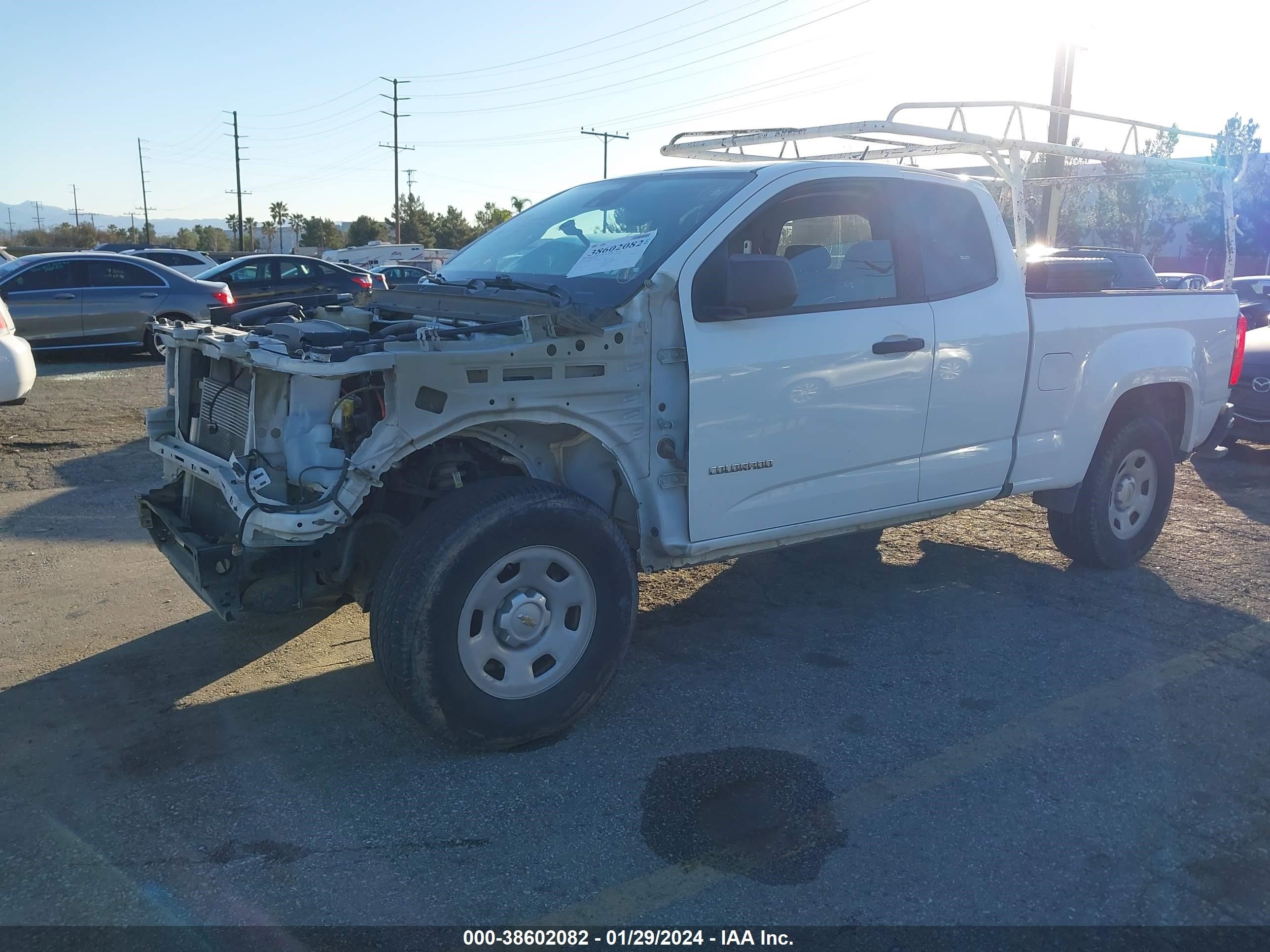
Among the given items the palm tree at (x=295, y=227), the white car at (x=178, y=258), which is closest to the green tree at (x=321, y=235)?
the palm tree at (x=295, y=227)

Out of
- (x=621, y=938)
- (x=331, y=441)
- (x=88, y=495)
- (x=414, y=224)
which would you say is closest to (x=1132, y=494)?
(x=621, y=938)

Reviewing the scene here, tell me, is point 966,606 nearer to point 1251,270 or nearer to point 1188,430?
point 1188,430

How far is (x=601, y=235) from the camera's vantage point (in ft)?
14.2

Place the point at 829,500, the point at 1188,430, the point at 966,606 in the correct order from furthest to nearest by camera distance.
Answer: the point at 1188,430 < the point at 966,606 < the point at 829,500

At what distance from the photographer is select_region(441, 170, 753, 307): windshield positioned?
397 cm

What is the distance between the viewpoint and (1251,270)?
38500 mm

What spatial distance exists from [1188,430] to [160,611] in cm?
587

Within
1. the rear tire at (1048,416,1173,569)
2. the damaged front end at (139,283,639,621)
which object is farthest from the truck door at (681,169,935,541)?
the rear tire at (1048,416,1173,569)

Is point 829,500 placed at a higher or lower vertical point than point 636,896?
higher

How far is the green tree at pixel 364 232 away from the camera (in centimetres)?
7231

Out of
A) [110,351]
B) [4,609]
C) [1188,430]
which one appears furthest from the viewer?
[110,351]

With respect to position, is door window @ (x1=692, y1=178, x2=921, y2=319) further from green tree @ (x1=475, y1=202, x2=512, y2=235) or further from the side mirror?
green tree @ (x1=475, y1=202, x2=512, y2=235)

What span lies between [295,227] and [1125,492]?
93.0m

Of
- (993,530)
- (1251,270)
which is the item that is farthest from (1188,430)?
(1251,270)
